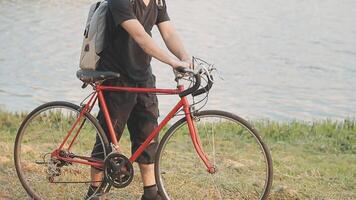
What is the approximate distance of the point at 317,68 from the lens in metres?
20.0

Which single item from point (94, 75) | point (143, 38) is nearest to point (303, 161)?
point (94, 75)

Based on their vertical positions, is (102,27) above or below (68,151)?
above

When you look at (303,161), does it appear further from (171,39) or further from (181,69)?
(181,69)

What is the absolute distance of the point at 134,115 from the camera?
4.84m

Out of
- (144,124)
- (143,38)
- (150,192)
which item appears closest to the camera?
(143,38)

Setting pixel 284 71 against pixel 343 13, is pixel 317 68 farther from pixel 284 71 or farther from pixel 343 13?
pixel 343 13

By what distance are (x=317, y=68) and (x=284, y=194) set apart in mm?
15094

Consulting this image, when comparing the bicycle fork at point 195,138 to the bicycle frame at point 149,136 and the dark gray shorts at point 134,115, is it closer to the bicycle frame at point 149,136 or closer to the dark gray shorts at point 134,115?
the bicycle frame at point 149,136

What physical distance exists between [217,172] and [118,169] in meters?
0.70

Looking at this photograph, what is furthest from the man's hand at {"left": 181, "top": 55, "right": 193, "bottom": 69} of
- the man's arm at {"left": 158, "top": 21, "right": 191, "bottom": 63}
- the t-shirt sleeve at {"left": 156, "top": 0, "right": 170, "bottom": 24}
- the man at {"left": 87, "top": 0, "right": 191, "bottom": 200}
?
the t-shirt sleeve at {"left": 156, "top": 0, "right": 170, "bottom": 24}

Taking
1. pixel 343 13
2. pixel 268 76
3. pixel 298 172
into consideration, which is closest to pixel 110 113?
pixel 298 172

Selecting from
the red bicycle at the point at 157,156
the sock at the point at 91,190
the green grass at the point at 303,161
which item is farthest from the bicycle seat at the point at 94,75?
the green grass at the point at 303,161

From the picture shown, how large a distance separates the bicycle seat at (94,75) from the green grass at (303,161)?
1.26 m

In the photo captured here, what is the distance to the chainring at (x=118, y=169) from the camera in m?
4.60
